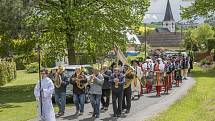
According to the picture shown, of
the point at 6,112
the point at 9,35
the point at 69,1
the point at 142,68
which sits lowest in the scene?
the point at 6,112

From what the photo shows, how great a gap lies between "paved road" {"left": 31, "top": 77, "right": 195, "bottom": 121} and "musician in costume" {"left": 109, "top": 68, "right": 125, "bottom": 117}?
0.33 metres

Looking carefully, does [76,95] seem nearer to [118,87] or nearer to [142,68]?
[118,87]

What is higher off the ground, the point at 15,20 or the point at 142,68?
the point at 15,20

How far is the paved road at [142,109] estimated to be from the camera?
18922 mm

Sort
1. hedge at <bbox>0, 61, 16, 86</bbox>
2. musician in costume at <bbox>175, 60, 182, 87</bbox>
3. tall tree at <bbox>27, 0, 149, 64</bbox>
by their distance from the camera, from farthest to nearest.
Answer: hedge at <bbox>0, 61, 16, 86</bbox> < tall tree at <bbox>27, 0, 149, 64</bbox> < musician in costume at <bbox>175, 60, 182, 87</bbox>

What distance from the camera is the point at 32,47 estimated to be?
123 ft

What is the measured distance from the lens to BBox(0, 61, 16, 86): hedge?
1412 inches

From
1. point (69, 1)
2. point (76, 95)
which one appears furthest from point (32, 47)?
point (76, 95)

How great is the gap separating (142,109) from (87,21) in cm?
1424

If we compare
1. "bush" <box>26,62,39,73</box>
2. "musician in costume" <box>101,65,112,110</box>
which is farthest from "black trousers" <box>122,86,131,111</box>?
"bush" <box>26,62,39,73</box>

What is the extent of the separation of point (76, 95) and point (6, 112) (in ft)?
12.4

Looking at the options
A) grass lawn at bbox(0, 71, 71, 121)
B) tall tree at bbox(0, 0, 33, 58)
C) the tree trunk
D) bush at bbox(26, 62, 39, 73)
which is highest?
tall tree at bbox(0, 0, 33, 58)

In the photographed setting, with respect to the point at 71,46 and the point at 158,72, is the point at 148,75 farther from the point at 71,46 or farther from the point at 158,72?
the point at 71,46

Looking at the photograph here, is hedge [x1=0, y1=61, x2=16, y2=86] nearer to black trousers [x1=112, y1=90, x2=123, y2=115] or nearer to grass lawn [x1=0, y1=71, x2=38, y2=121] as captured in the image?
grass lawn [x1=0, y1=71, x2=38, y2=121]
